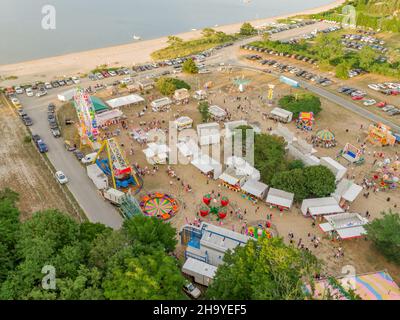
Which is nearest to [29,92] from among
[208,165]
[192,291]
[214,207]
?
[208,165]

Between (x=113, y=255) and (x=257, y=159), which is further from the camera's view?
(x=257, y=159)

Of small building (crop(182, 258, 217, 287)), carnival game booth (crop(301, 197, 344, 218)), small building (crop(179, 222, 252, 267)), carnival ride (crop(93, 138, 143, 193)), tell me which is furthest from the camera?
carnival ride (crop(93, 138, 143, 193))

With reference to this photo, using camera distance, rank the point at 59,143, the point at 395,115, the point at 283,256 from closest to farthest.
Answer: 1. the point at 283,256
2. the point at 59,143
3. the point at 395,115

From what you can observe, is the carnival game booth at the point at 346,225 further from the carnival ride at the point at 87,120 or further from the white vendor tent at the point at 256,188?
the carnival ride at the point at 87,120

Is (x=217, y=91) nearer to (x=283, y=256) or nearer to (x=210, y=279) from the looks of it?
(x=210, y=279)

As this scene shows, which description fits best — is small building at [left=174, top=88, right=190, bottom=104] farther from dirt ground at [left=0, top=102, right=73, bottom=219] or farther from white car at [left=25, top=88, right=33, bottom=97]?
white car at [left=25, top=88, right=33, bottom=97]

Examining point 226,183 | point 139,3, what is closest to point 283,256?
point 226,183

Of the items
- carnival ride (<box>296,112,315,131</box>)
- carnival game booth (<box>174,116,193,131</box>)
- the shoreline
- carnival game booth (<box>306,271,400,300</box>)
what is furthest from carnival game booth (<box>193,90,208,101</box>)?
carnival game booth (<box>306,271,400,300</box>)
